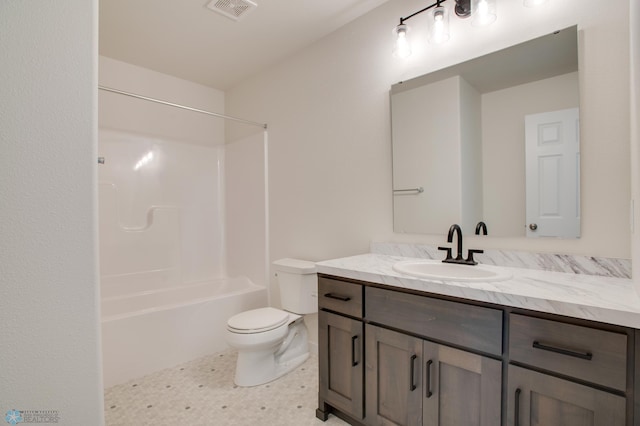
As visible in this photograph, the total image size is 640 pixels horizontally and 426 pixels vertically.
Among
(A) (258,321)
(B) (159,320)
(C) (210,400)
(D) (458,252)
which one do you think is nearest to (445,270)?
(D) (458,252)

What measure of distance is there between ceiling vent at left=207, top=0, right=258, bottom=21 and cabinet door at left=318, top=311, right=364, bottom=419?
2001 mm

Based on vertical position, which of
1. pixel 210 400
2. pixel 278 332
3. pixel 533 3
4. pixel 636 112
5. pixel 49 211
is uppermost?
pixel 533 3

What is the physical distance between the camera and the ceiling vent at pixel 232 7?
2023 mm

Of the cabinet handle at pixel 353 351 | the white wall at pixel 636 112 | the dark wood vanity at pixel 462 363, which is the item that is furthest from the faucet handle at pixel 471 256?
the cabinet handle at pixel 353 351

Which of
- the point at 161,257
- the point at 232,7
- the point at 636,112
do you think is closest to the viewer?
the point at 636,112

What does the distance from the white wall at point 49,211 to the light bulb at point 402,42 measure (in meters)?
1.55

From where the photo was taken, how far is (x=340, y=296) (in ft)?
5.40

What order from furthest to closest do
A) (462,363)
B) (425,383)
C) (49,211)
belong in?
1. (425,383)
2. (462,363)
3. (49,211)

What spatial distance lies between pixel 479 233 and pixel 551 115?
648 mm

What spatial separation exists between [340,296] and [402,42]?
1.53 m

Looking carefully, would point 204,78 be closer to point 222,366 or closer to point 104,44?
point 104,44

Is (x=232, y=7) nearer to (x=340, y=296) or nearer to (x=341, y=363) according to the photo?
(x=340, y=296)

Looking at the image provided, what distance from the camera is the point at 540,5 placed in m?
1.48

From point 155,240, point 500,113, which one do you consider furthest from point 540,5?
point 155,240
